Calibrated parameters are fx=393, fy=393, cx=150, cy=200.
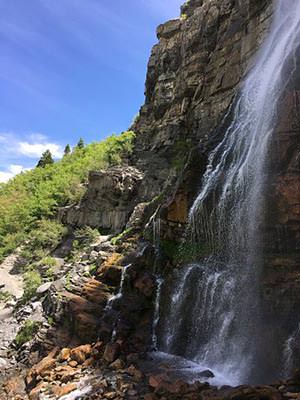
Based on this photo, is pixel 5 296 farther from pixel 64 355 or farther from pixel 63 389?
pixel 63 389

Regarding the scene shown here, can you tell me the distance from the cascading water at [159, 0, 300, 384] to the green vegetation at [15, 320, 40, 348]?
5600 millimetres

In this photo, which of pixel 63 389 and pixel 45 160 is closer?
pixel 63 389

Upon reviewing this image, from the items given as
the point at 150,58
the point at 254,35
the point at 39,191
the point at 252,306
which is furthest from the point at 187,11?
the point at 252,306

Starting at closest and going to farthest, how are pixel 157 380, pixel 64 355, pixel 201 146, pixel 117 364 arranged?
pixel 157 380, pixel 117 364, pixel 64 355, pixel 201 146

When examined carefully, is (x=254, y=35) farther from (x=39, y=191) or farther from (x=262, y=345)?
(x=39, y=191)

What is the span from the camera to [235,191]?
51.2 ft

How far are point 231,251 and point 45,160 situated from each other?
45.1 m

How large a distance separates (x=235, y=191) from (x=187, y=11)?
92.6 ft

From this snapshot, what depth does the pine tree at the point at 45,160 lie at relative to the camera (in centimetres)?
5528

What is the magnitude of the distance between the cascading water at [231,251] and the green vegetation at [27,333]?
18.4 feet

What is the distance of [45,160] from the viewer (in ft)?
182

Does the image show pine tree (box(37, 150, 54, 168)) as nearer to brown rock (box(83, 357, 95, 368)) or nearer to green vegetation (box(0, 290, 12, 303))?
green vegetation (box(0, 290, 12, 303))

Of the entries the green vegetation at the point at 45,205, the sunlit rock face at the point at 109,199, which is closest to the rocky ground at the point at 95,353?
the sunlit rock face at the point at 109,199

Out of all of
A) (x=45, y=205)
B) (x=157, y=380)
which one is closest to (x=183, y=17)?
(x=45, y=205)
